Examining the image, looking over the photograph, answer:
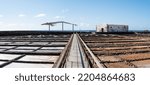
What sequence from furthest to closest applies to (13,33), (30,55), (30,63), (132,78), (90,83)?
(13,33) → (30,55) → (30,63) → (132,78) → (90,83)

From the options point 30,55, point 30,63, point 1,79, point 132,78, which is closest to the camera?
point 132,78

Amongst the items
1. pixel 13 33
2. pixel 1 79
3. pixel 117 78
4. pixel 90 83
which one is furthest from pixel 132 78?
pixel 13 33

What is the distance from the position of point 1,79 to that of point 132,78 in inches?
97.1

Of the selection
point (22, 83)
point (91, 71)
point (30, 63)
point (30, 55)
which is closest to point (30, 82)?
point (22, 83)

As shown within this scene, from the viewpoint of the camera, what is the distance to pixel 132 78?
427cm

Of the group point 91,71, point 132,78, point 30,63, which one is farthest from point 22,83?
point 30,63

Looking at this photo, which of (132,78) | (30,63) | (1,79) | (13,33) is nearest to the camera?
(132,78)

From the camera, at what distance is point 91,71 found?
15.8 feet

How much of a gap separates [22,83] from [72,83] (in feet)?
2.77

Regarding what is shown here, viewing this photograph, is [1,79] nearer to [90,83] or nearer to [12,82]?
[12,82]

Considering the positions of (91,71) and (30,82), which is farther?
(91,71)

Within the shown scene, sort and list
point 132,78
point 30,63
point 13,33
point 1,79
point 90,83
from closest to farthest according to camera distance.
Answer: point 90,83, point 132,78, point 1,79, point 30,63, point 13,33

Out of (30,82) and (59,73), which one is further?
(59,73)

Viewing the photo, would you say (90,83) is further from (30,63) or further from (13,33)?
(13,33)
